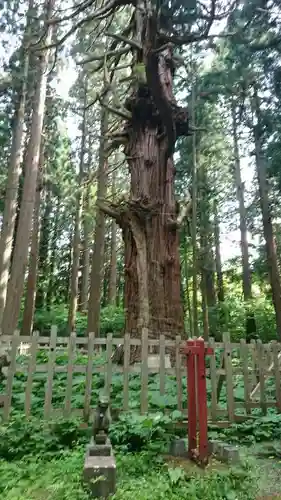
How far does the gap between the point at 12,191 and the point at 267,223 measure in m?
9.44

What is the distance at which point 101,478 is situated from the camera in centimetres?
282

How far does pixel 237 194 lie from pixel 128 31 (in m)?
11.6

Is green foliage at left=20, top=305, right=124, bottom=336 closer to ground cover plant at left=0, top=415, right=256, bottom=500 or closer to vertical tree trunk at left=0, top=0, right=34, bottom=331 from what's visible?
vertical tree trunk at left=0, top=0, right=34, bottom=331

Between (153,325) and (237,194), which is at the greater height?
(237,194)

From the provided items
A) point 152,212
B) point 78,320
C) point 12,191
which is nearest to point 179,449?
point 152,212

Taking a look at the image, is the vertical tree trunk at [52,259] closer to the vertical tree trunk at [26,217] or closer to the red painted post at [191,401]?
the vertical tree trunk at [26,217]

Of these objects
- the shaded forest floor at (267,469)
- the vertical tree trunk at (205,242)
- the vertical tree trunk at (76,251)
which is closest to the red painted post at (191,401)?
the shaded forest floor at (267,469)

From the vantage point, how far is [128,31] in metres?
9.81

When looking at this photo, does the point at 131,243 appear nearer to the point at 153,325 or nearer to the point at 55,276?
the point at 153,325

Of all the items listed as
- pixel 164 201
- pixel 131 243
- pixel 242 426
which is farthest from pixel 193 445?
pixel 164 201

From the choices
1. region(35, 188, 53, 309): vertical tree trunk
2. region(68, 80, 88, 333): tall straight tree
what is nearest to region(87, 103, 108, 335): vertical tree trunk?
region(68, 80, 88, 333): tall straight tree

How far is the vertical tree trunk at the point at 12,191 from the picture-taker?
41.1 ft

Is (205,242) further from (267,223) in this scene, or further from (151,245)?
(151,245)

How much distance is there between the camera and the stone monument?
2.81m
